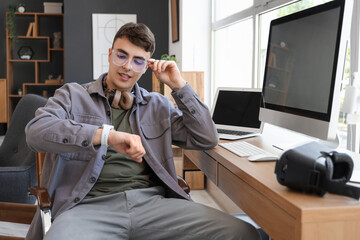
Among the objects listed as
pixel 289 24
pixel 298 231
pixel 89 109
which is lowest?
pixel 298 231

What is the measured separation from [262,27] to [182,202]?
221 cm

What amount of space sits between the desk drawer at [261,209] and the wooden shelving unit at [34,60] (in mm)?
6624

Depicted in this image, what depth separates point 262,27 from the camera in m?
3.49

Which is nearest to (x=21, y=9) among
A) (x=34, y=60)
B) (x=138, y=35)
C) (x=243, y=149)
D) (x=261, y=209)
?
(x=34, y=60)

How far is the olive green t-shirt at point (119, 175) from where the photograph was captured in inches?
67.2

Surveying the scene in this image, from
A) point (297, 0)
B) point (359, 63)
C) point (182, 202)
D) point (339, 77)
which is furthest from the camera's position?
point (297, 0)

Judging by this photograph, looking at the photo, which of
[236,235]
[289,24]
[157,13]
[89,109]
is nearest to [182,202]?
[236,235]

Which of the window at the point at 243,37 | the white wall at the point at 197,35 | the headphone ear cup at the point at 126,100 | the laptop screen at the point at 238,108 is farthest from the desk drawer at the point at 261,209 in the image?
the white wall at the point at 197,35

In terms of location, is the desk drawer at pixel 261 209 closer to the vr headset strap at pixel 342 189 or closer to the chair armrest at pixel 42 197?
the vr headset strap at pixel 342 189

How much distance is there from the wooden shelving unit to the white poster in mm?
1459

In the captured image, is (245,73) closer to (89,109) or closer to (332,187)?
(89,109)

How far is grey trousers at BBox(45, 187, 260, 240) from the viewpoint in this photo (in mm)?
1506

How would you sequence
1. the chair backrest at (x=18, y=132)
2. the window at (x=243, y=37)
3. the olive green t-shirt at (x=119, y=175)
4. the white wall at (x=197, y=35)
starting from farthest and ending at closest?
1. the white wall at (x=197, y=35)
2. the window at (x=243, y=37)
3. the chair backrest at (x=18, y=132)
4. the olive green t-shirt at (x=119, y=175)

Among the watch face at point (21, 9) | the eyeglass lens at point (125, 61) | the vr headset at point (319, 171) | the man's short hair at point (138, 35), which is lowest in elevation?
the vr headset at point (319, 171)
